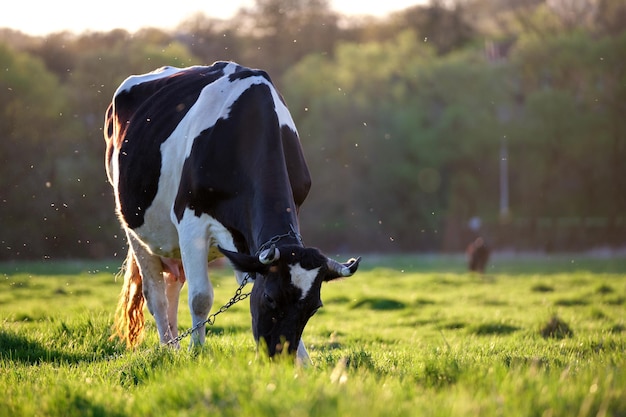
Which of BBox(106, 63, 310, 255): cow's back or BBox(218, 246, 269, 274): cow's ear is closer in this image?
BBox(218, 246, 269, 274): cow's ear

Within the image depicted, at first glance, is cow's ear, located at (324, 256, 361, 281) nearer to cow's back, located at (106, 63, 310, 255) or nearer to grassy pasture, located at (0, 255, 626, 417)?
grassy pasture, located at (0, 255, 626, 417)

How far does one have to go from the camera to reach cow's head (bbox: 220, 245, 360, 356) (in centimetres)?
607

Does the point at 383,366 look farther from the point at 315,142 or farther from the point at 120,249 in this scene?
the point at 315,142

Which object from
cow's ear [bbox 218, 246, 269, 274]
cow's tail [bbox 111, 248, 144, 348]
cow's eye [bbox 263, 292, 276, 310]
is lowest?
cow's tail [bbox 111, 248, 144, 348]

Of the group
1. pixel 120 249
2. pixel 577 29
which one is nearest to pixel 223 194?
pixel 120 249

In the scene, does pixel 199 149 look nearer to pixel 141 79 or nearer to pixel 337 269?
pixel 337 269

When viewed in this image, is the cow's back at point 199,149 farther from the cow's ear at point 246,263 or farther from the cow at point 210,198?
the cow's ear at point 246,263

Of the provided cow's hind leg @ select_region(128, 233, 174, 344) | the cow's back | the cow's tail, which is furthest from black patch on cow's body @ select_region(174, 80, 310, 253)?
the cow's tail

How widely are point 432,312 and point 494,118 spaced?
3869 centimetres

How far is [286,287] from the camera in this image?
6.09 m

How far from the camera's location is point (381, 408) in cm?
396

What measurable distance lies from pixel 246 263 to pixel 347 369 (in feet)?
3.48

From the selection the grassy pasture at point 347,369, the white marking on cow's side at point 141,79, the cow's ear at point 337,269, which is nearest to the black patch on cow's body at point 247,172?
the cow's ear at point 337,269

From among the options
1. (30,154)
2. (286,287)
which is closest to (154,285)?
(286,287)
